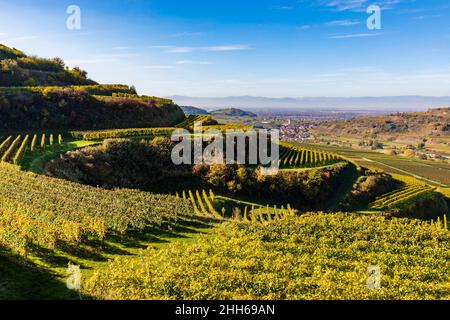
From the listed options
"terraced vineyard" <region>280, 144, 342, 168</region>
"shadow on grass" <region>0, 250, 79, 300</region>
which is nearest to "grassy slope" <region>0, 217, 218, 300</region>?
"shadow on grass" <region>0, 250, 79, 300</region>

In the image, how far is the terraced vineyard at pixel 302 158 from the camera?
7975 centimetres

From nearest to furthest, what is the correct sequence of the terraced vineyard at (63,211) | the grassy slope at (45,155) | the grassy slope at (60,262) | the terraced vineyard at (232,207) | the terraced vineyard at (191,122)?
the grassy slope at (60,262) < the terraced vineyard at (63,211) < the grassy slope at (45,155) < the terraced vineyard at (232,207) < the terraced vineyard at (191,122)

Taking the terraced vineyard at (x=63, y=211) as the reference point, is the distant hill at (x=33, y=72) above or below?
above

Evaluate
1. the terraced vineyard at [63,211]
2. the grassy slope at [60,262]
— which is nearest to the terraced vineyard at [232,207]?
the terraced vineyard at [63,211]

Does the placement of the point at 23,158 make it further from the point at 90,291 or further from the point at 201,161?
the point at 90,291

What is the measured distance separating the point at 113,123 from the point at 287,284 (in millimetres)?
72056

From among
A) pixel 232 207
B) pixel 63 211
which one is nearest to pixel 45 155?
pixel 63 211

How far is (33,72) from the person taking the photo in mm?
100812

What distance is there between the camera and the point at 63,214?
30797 millimetres

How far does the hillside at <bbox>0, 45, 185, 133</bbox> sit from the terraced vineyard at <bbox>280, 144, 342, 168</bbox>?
3295 cm

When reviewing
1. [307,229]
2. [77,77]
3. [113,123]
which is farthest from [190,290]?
[77,77]

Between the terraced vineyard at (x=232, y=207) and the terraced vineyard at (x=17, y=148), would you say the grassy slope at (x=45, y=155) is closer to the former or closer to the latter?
the terraced vineyard at (x=17, y=148)

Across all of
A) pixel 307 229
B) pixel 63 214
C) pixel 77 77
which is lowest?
pixel 307 229

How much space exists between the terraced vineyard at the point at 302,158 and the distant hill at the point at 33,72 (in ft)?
234
